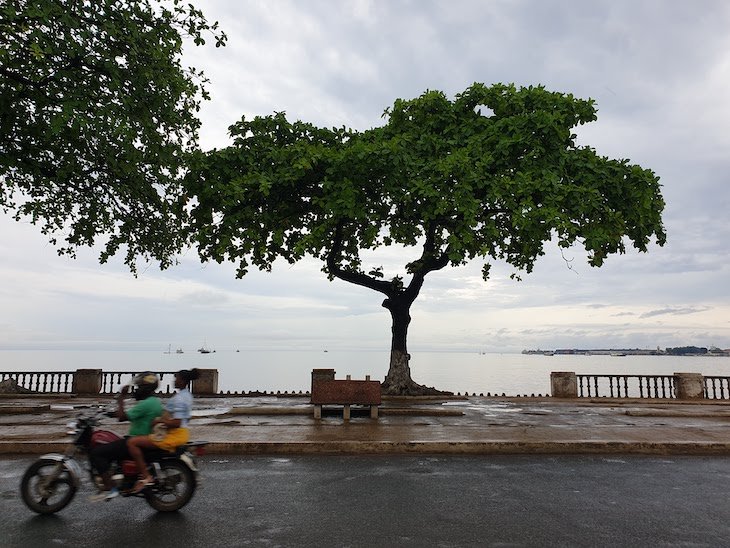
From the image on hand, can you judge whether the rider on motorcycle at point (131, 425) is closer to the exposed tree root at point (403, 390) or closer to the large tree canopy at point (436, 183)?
the large tree canopy at point (436, 183)

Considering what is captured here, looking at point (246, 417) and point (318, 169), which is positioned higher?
point (318, 169)

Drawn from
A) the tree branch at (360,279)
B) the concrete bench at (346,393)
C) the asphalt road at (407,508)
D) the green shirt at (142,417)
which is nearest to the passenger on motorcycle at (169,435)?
the green shirt at (142,417)

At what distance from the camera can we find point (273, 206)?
1980 cm

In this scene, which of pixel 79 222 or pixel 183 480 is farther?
pixel 79 222

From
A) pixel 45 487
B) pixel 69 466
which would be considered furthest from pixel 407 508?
pixel 45 487

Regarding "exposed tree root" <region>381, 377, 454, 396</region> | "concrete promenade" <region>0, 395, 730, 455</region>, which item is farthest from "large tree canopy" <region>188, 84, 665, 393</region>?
"concrete promenade" <region>0, 395, 730, 455</region>

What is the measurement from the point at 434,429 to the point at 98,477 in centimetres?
742

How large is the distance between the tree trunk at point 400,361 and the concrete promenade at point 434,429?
9.79 feet

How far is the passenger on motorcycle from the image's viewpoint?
5.90 m

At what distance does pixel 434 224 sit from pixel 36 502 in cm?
1641

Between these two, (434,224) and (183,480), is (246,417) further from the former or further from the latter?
(434,224)

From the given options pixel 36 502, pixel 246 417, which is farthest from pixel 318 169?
pixel 36 502

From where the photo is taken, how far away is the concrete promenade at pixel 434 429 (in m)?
9.75

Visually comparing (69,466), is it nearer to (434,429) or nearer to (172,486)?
(172,486)
